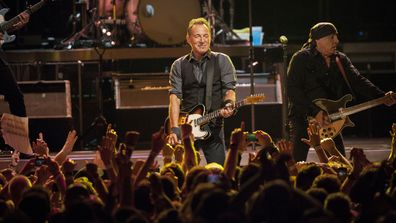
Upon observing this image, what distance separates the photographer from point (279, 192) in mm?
3500

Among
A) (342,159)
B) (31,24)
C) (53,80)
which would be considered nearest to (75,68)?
(53,80)

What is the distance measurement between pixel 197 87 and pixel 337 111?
154 centimetres

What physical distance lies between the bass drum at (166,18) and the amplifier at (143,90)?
79 cm

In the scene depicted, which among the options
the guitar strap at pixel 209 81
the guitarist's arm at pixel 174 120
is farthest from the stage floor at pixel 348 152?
the guitar strap at pixel 209 81

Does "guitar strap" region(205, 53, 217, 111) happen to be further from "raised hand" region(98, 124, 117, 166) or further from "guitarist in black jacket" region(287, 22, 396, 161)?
"raised hand" region(98, 124, 117, 166)

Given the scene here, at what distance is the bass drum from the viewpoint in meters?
12.1

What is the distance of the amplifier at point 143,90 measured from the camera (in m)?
11.5

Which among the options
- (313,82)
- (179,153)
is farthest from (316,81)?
(179,153)

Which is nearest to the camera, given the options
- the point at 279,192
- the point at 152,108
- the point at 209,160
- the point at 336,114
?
the point at 279,192

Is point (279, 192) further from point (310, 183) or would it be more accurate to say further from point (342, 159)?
point (342, 159)

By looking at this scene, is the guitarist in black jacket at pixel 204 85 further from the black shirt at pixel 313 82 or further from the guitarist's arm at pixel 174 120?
the black shirt at pixel 313 82

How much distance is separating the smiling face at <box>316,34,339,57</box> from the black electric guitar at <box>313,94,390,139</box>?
0.50 meters

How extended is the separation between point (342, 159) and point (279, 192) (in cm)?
303

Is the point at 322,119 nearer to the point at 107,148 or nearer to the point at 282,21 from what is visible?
the point at 107,148
